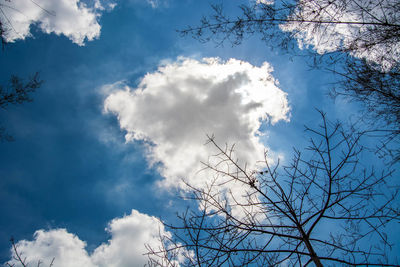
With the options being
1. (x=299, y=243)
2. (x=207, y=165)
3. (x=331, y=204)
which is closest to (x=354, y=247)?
(x=331, y=204)

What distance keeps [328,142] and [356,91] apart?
5.28 feet

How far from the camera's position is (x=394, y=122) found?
11.6 feet

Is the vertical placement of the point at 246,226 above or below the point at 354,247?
below

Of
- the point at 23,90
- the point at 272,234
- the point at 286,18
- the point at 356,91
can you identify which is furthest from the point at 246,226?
the point at 23,90

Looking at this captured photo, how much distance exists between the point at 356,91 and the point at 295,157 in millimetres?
1867

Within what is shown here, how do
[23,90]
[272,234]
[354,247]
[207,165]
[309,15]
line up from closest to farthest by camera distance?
[272,234]
[354,247]
[207,165]
[309,15]
[23,90]

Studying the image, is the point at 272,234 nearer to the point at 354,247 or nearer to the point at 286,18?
the point at 354,247

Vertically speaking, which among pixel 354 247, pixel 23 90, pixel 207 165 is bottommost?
pixel 354 247

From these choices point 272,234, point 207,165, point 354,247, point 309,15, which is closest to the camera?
point 272,234

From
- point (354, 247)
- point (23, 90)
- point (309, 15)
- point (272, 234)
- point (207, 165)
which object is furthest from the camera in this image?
point (23, 90)

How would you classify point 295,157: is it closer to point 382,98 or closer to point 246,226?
point 246,226

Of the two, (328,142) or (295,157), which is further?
(295,157)

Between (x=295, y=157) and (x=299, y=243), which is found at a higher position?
(x=295, y=157)

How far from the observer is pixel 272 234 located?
2.38 meters
